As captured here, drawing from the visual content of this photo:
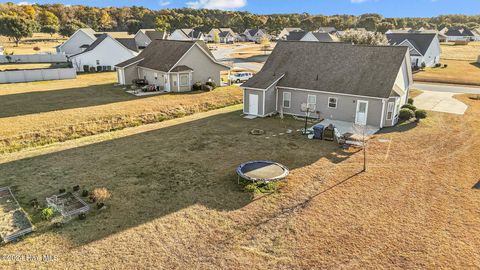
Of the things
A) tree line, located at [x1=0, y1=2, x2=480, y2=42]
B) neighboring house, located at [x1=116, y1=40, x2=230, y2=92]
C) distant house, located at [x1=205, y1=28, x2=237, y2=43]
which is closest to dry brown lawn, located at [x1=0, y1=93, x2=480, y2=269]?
neighboring house, located at [x1=116, y1=40, x2=230, y2=92]

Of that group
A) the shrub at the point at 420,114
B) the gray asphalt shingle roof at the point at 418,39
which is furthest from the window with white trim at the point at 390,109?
the gray asphalt shingle roof at the point at 418,39

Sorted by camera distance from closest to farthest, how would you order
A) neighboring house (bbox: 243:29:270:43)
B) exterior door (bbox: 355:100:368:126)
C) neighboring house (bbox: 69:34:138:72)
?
exterior door (bbox: 355:100:368:126) < neighboring house (bbox: 69:34:138:72) < neighboring house (bbox: 243:29:270:43)

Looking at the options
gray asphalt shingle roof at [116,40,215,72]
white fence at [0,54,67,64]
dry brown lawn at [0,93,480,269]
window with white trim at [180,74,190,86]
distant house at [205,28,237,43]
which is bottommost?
dry brown lawn at [0,93,480,269]

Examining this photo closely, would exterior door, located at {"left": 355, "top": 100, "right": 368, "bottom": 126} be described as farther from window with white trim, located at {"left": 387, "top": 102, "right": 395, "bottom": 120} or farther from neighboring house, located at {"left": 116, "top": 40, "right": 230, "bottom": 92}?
neighboring house, located at {"left": 116, "top": 40, "right": 230, "bottom": 92}

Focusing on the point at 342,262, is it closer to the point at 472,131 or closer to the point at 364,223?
the point at 364,223

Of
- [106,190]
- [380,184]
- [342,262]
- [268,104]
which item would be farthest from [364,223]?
[268,104]

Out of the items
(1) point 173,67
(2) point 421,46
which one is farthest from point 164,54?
(2) point 421,46
